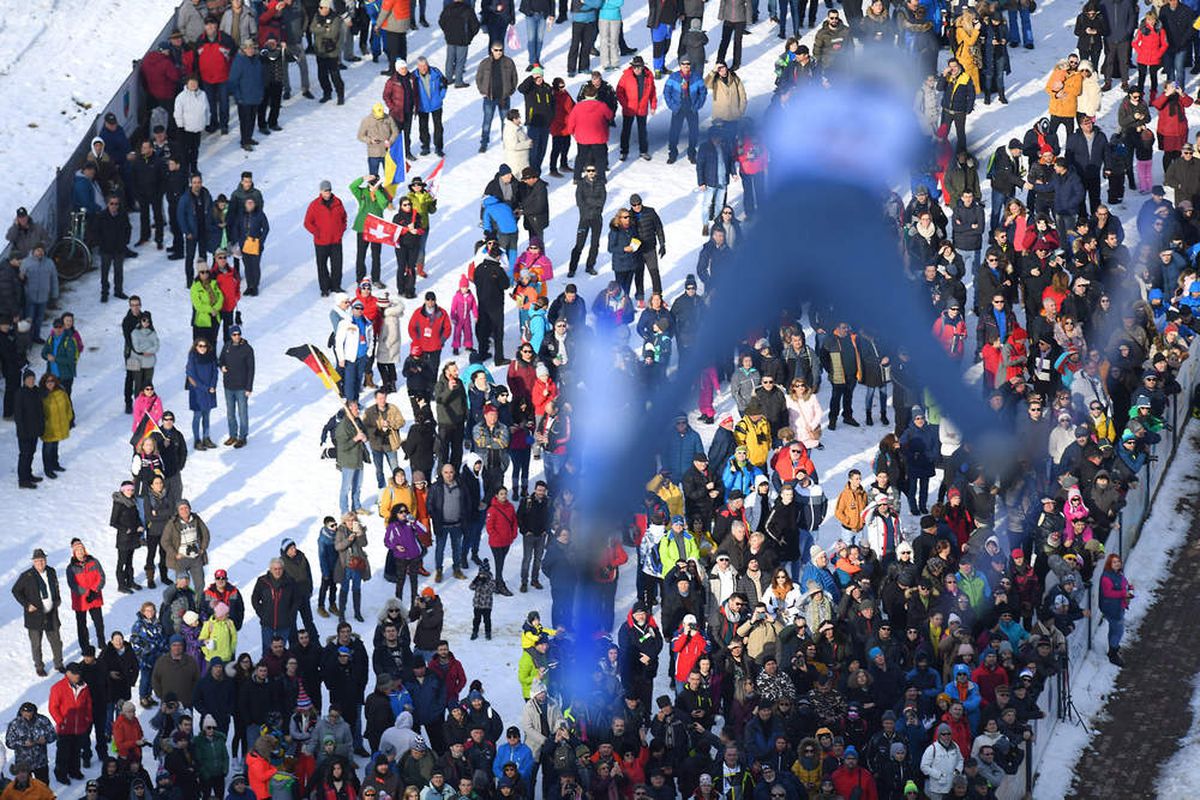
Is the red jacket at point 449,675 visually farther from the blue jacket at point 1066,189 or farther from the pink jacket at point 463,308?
the blue jacket at point 1066,189

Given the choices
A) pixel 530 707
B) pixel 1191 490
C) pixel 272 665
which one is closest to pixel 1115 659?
pixel 1191 490

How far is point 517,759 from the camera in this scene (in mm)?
27469

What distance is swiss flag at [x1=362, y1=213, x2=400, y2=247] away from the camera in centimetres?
3650

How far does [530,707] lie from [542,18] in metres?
16.2

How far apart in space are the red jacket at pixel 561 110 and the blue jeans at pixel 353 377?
6194 millimetres

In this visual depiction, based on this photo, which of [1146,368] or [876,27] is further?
[876,27]

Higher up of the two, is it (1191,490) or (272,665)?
(272,665)

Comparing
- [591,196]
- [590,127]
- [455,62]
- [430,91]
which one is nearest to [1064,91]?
[590,127]

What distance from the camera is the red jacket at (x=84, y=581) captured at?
30203 mm

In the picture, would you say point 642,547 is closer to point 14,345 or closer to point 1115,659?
point 1115,659

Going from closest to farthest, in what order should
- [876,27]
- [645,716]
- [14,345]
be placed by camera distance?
1. [645,716]
2. [14,345]
3. [876,27]

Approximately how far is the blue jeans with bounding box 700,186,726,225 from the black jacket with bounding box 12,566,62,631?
12.1 m

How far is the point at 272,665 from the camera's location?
28453 mm

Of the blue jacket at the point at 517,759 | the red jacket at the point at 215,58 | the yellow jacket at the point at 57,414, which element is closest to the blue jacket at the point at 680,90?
the red jacket at the point at 215,58
